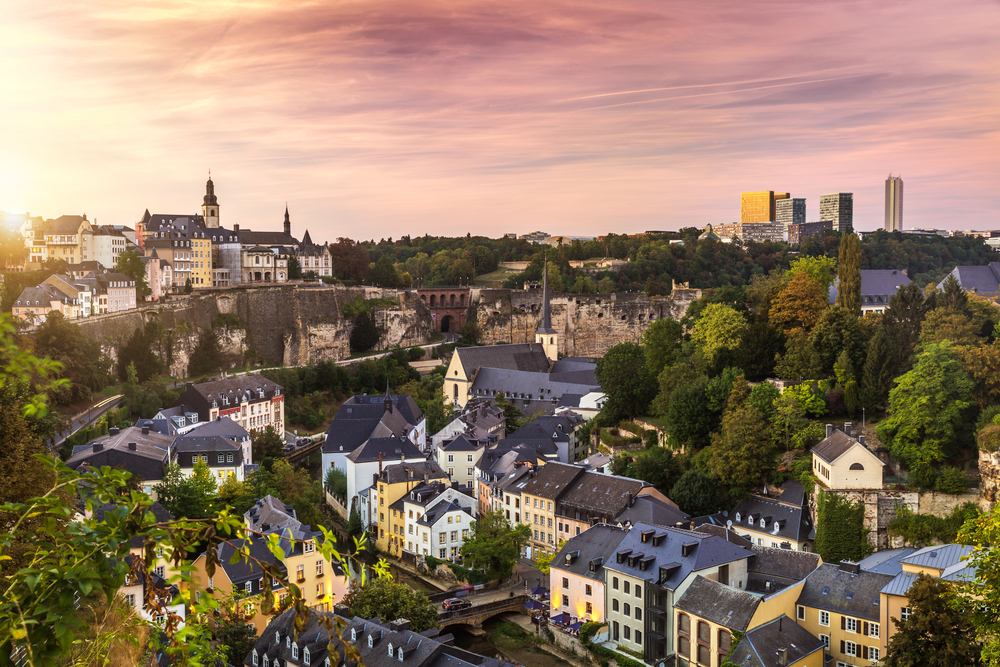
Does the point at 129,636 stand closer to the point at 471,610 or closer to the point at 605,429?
the point at 471,610

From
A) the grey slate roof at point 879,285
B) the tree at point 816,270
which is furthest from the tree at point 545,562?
the grey slate roof at point 879,285

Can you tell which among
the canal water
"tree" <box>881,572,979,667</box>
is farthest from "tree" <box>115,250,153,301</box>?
"tree" <box>881,572,979,667</box>

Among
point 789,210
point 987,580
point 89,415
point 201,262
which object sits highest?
point 789,210

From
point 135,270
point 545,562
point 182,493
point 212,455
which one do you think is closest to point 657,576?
point 545,562

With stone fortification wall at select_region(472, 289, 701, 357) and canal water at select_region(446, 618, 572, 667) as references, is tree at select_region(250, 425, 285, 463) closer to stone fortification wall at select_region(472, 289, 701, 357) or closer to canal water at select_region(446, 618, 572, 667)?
canal water at select_region(446, 618, 572, 667)

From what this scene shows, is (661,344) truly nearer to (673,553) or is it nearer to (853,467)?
(853,467)

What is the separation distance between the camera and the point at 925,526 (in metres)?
24.6

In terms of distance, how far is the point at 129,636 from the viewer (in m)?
5.35

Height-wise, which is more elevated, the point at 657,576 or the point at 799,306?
the point at 799,306

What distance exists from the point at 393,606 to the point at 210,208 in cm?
4915

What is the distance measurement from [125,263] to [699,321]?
118 feet

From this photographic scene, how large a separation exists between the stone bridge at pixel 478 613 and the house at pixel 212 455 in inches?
447

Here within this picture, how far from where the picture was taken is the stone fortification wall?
7112 centimetres

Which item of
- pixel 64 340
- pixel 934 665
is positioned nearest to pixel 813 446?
pixel 934 665
